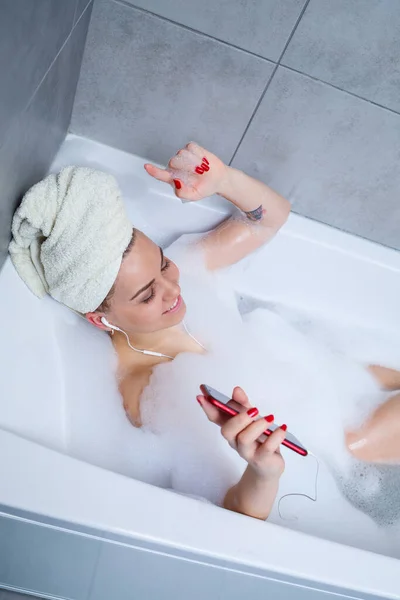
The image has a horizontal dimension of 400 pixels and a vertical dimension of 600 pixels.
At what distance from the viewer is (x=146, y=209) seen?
1402 millimetres

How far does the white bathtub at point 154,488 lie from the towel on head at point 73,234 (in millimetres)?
85

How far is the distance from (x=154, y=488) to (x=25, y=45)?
2.22ft

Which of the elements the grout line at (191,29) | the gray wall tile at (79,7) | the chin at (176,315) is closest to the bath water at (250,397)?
the chin at (176,315)

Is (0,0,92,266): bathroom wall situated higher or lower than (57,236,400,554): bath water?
higher

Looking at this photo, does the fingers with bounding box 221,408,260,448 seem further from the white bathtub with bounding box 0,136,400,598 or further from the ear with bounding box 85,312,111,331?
the ear with bounding box 85,312,111,331

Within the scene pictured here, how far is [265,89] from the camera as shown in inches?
48.6

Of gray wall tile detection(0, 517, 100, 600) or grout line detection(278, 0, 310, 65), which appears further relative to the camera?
grout line detection(278, 0, 310, 65)

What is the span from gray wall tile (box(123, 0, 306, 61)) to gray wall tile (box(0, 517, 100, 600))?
3.23 feet

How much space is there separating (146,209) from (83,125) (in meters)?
0.25

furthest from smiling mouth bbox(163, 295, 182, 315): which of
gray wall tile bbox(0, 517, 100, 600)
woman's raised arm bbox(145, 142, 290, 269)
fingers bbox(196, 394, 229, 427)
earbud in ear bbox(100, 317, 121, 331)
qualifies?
gray wall tile bbox(0, 517, 100, 600)

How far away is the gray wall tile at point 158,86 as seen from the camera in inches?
45.6

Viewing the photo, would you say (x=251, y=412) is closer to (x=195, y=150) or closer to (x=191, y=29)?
(x=195, y=150)

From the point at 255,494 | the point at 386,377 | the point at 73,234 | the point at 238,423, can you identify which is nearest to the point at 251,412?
the point at 238,423

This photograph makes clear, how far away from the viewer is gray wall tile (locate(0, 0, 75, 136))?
0.66 meters
